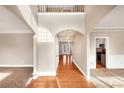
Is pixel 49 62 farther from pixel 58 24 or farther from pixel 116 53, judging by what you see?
pixel 116 53

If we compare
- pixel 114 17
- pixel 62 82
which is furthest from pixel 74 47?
pixel 114 17

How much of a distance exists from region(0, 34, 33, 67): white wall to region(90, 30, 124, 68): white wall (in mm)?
3967

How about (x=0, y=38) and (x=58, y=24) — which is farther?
(x=0, y=38)

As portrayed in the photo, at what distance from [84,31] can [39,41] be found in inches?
83.7

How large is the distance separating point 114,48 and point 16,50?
6067 millimetres

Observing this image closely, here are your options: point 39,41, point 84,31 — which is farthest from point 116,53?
point 39,41

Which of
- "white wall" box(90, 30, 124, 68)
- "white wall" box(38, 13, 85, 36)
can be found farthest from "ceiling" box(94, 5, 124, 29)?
"white wall" box(90, 30, 124, 68)

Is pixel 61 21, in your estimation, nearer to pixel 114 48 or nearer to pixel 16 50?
pixel 114 48

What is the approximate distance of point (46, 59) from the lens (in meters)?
6.83

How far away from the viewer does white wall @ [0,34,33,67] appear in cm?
930

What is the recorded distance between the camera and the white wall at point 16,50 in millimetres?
9297

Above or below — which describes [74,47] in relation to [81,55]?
above
